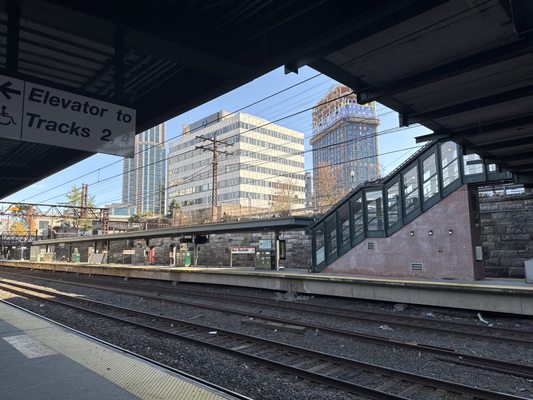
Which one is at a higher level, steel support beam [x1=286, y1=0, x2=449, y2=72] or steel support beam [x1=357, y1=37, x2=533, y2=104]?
steel support beam [x1=357, y1=37, x2=533, y2=104]

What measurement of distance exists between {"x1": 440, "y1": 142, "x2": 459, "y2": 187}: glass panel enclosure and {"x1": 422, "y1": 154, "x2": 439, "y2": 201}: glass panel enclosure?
0.35 metres

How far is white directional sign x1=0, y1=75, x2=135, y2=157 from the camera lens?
4.32 m

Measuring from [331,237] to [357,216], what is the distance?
1885 millimetres

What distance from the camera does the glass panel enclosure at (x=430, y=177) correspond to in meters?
18.1

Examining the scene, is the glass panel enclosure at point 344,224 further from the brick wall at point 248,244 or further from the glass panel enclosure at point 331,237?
the brick wall at point 248,244

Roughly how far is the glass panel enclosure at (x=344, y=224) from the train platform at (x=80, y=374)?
588 inches

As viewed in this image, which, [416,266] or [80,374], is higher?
[416,266]

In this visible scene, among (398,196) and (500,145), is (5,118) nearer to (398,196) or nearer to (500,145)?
(500,145)

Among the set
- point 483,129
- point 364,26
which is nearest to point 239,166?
point 483,129

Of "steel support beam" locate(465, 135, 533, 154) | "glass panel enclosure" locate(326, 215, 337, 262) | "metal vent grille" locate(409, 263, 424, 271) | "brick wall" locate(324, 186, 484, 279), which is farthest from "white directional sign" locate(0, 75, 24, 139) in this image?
"glass panel enclosure" locate(326, 215, 337, 262)

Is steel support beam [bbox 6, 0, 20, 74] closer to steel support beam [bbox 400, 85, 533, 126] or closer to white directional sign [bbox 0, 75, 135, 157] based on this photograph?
white directional sign [bbox 0, 75, 135, 157]

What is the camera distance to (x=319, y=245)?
22.0 m

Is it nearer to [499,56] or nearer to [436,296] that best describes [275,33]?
[499,56]

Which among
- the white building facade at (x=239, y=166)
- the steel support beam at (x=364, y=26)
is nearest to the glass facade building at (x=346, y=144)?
the white building facade at (x=239, y=166)
